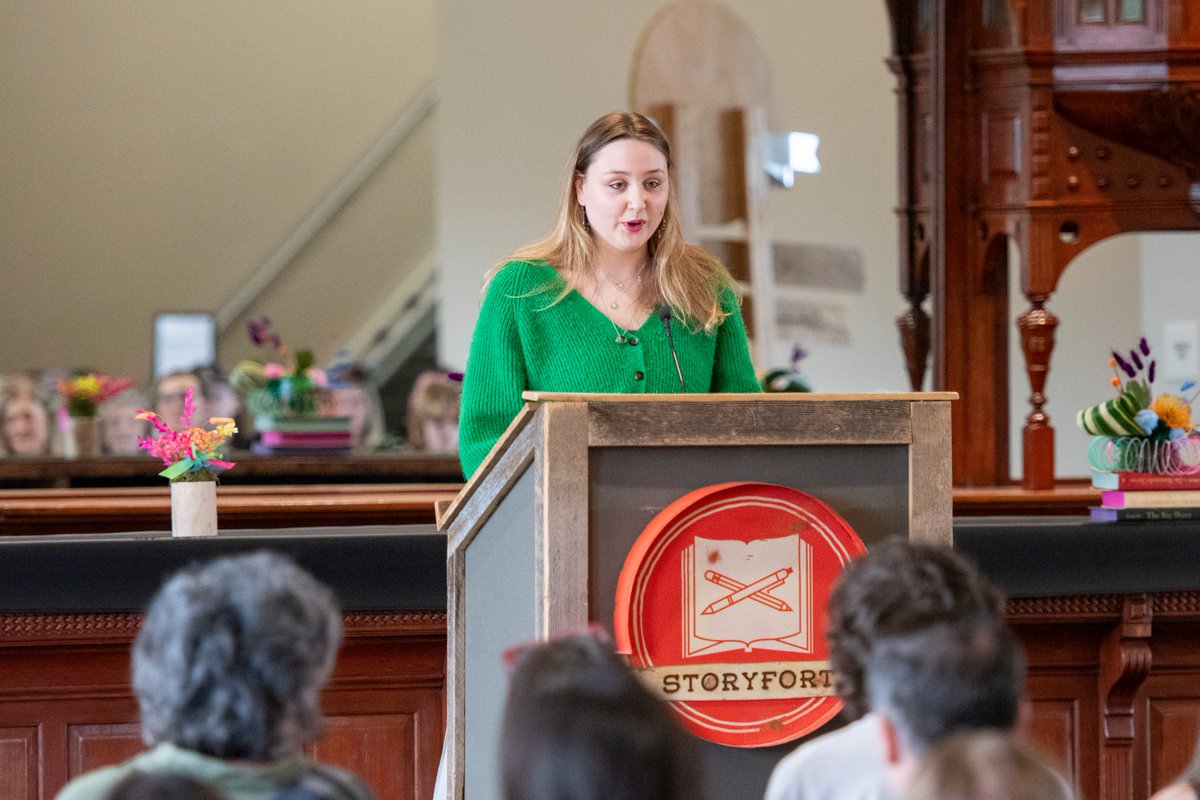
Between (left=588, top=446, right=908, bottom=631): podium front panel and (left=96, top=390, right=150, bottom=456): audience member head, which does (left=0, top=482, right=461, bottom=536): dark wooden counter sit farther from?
(left=96, top=390, right=150, bottom=456): audience member head

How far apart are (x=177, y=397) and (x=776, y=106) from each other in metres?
3.05

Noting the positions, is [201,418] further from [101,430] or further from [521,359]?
[521,359]

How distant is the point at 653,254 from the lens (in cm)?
258

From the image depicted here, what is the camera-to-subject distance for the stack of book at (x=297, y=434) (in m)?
5.76

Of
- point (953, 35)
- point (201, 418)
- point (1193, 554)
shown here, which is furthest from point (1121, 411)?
point (201, 418)

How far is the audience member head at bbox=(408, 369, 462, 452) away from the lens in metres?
6.83

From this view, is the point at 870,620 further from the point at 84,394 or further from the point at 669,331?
the point at 84,394

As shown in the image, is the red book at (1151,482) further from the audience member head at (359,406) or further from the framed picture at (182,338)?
the framed picture at (182,338)

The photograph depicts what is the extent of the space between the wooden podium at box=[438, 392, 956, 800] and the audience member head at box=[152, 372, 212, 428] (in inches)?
173

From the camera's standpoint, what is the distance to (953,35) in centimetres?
407

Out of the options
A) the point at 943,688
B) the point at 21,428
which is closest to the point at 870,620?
the point at 943,688

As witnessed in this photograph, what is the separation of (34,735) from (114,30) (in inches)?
311

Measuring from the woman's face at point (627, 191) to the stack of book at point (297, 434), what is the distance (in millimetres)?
3437

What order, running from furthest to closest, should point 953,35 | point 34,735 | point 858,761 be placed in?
1. point 953,35
2. point 34,735
3. point 858,761
